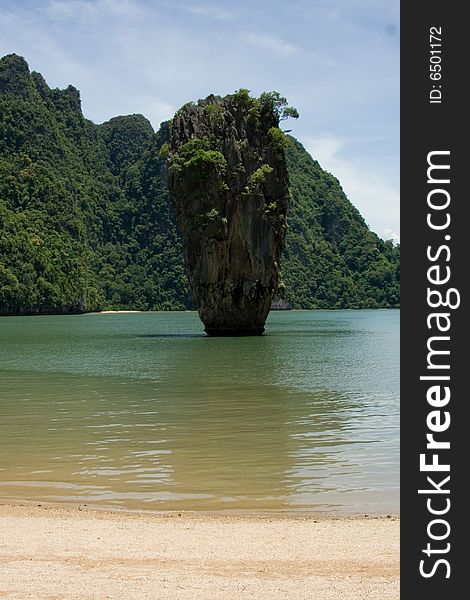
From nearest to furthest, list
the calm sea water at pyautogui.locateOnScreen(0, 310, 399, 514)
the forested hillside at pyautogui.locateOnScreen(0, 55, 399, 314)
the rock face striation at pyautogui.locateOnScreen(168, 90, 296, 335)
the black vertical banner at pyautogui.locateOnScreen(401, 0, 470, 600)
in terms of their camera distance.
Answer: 1. the black vertical banner at pyautogui.locateOnScreen(401, 0, 470, 600)
2. the calm sea water at pyautogui.locateOnScreen(0, 310, 399, 514)
3. the rock face striation at pyautogui.locateOnScreen(168, 90, 296, 335)
4. the forested hillside at pyautogui.locateOnScreen(0, 55, 399, 314)

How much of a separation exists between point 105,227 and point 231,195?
12604 centimetres

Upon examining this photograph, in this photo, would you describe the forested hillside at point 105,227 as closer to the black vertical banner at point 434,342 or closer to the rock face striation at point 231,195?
the rock face striation at point 231,195

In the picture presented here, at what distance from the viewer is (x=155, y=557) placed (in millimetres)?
6980

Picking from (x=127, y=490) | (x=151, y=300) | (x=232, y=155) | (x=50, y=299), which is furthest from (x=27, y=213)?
(x=127, y=490)

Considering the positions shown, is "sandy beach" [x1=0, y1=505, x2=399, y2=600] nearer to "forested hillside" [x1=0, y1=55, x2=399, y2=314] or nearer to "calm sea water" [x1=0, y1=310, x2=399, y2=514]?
"calm sea water" [x1=0, y1=310, x2=399, y2=514]

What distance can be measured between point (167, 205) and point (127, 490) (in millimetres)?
166030

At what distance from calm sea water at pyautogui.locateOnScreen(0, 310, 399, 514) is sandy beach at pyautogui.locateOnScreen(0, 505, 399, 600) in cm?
103

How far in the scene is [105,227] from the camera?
174m

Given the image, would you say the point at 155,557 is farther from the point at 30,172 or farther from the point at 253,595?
the point at 30,172

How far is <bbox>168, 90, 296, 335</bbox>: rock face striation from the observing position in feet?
165

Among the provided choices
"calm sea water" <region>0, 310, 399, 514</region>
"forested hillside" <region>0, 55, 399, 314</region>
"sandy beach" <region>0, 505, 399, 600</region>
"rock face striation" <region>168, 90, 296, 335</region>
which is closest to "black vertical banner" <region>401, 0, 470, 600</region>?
"sandy beach" <region>0, 505, 399, 600</region>

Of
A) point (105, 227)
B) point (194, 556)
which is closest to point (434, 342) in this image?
point (194, 556)

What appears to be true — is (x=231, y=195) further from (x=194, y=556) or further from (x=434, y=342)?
(x=434, y=342)

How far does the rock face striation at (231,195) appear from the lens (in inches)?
1977
